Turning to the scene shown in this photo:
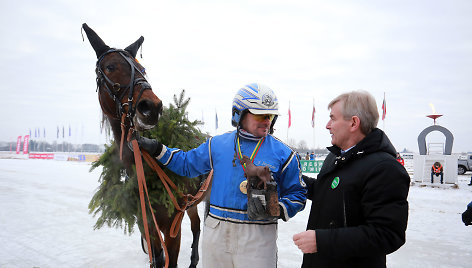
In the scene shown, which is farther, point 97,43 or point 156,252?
point 156,252

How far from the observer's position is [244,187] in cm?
211

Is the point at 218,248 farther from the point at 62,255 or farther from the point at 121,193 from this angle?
the point at 62,255

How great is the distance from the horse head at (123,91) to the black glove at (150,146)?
137 mm

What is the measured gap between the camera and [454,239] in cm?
560

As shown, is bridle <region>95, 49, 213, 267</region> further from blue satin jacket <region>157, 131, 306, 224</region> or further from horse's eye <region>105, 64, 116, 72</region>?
blue satin jacket <region>157, 131, 306, 224</region>

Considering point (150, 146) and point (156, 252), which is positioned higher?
point (150, 146)

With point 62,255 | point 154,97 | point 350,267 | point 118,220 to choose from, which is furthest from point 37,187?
point 350,267

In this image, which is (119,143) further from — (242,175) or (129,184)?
(242,175)

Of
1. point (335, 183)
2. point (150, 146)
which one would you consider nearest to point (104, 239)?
point (150, 146)

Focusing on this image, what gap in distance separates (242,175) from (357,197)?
0.85 metres

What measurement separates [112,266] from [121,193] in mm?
2467

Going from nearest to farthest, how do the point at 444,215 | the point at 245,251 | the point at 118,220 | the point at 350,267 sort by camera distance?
the point at 350,267 → the point at 245,251 → the point at 118,220 → the point at 444,215

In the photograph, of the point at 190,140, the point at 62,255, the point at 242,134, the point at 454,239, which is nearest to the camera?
the point at 242,134

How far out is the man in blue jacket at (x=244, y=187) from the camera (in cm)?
204
